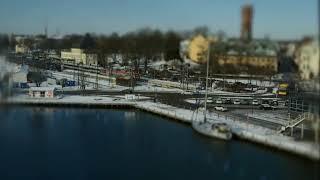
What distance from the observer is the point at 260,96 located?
859 centimetres

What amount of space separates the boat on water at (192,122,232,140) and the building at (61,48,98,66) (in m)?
7.61

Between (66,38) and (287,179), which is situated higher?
(66,38)

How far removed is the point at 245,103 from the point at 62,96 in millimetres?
3373

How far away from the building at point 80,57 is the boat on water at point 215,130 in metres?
7.61

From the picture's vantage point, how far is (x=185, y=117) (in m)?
6.36

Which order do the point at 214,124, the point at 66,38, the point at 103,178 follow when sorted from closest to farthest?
1. the point at 103,178
2. the point at 214,124
3. the point at 66,38

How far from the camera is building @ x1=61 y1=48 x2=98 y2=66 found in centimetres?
1305

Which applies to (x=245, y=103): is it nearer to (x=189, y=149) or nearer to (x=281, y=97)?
(x=281, y=97)

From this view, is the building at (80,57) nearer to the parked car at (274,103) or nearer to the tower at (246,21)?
the parked car at (274,103)

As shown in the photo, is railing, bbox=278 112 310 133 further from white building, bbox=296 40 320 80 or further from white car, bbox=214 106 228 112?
white building, bbox=296 40 320 80

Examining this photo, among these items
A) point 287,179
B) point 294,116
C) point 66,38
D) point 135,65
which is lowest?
point 287,179

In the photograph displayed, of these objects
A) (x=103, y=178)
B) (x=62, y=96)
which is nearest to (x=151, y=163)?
(x=103, y=178)

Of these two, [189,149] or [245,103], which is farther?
[245,103]

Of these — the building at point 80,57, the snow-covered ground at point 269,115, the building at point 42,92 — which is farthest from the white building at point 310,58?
the building at point 80,57
